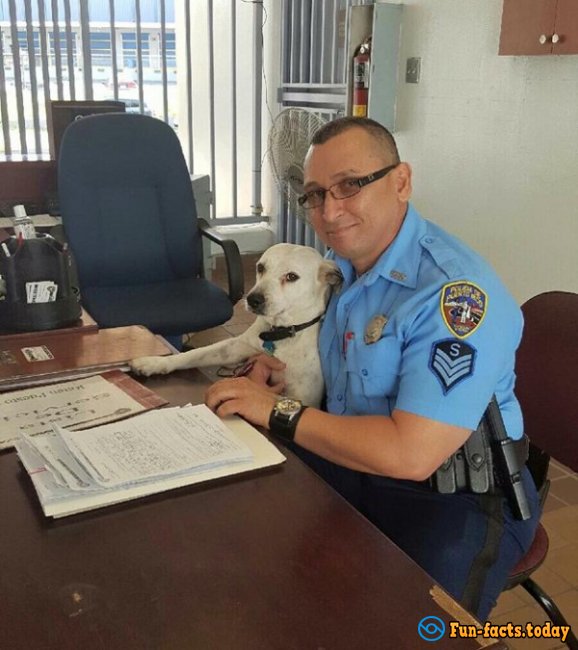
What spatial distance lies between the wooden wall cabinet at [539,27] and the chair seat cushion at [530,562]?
184 centimetres

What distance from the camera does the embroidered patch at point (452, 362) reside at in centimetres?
112

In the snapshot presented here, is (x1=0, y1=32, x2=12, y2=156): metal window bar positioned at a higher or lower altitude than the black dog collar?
higher

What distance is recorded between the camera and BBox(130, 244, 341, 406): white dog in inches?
68.1

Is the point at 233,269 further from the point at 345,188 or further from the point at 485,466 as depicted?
the point at 485,466

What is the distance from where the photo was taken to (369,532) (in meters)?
0.88

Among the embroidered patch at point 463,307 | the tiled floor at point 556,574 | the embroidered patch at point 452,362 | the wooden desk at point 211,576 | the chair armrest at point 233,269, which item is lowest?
the tiled floor at point 556,574

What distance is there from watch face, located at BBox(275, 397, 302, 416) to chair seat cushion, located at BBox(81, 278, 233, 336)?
4.39ft

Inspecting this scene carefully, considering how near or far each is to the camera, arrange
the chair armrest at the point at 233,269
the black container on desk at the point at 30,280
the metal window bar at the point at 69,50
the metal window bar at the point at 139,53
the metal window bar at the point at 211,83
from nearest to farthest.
→ the black container on desk at the point at 30,280 < the chair armrest at the point at 233,269 < the metal window bar at the point at 69,50 < the metal window bar at the point at 139,53 < the metal window bar at the point at 211,83

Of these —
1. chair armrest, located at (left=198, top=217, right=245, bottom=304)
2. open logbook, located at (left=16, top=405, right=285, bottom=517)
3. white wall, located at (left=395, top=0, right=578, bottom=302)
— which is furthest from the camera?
white wall, located at (left=395, top=0, right=578, bottom=302)

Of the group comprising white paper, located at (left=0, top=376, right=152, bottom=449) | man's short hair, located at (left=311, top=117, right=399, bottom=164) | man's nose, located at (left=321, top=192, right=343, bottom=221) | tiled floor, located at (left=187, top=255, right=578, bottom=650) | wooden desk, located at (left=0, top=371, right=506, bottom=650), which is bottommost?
tiled floor, located at (left=187, top=255, right=578, bottom=650)

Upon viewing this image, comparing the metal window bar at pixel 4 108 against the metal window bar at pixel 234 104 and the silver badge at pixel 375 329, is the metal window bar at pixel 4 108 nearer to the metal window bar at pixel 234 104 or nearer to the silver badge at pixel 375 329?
the metal window bar at pixel 234 104

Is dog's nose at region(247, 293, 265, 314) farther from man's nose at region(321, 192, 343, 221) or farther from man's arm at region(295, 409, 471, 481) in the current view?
man's arm at region(295, 409, 471, 481)

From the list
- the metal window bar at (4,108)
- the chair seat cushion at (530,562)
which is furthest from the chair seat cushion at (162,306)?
the metal window bar at (4,108)

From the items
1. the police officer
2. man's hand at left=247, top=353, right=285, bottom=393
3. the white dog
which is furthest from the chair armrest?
the police officer
